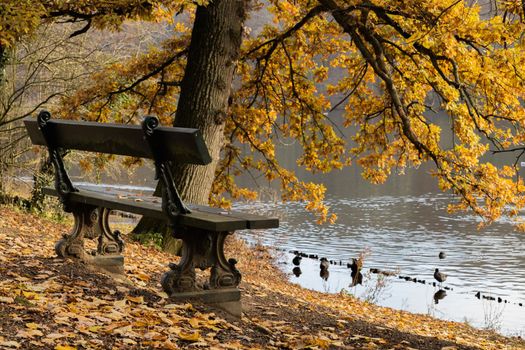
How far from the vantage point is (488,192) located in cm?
1256

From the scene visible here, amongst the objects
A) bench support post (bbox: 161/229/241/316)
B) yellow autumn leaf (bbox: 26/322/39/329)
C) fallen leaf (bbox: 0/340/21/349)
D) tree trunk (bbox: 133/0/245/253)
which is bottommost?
fallen leaf (bbox: 0/340/21/349)

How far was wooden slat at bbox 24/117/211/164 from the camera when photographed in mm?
5324

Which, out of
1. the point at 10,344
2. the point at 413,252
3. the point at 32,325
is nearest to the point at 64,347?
the point at 10,344

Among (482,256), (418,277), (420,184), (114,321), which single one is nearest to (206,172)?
(114,321)

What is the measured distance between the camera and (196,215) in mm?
5848

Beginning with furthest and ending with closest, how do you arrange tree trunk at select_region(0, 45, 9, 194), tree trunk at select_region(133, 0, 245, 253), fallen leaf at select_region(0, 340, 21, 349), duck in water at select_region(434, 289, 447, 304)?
duck in water at select_region(434, 289, 447, 304), tree trunk at select_region(0, 45, 9, 194), tree trunk at select_region(133, 0, 245, 253), fallen leaf at select_region(0, 340, 21, 349)

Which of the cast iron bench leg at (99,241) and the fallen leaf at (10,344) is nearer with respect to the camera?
the fallen leaf at (10,344)

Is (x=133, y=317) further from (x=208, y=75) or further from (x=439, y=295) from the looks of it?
(x=439, y=295)

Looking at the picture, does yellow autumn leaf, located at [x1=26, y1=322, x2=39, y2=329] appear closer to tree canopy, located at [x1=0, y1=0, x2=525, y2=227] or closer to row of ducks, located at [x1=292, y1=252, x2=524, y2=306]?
tree canopy, located at [x1=0, y1=0, x2=525, y2=227]

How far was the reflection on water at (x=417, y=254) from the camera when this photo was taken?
656 inches

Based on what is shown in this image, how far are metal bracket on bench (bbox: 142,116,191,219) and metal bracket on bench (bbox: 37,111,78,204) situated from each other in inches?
70.3

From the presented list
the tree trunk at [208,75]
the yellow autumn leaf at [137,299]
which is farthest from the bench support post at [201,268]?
the tree trunk at [208,75]

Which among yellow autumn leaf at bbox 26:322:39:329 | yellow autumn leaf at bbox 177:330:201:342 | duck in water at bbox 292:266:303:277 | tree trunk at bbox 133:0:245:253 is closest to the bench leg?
yellow autumn leaf at bbox 177:330:201:342

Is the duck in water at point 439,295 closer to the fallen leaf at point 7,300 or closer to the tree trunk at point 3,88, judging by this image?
the tree trunk at point 3,88
